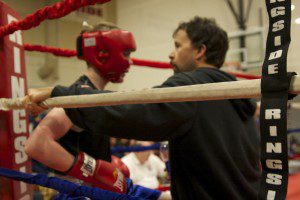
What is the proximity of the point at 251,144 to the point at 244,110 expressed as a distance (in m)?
0.12

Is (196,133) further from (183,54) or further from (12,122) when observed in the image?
(12,122)

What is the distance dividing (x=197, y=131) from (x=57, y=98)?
0.40m

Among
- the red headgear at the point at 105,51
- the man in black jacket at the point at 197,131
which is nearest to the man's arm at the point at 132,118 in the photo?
the man in black jacket at the point at 197,131

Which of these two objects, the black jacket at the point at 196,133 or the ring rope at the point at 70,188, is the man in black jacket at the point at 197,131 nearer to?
the black jacket at the point at 196,133

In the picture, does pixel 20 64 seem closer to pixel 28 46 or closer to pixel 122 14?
pixel 28 46

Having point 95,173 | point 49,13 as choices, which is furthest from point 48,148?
point 49,13

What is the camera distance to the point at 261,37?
453cm

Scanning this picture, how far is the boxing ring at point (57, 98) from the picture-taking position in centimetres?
51

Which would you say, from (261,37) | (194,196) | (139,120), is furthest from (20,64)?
(261,37)

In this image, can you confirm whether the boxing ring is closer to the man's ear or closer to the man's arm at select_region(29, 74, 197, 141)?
the man's arm at select_region(29, 74, 197, 141)

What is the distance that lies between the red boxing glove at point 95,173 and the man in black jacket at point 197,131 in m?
0.21

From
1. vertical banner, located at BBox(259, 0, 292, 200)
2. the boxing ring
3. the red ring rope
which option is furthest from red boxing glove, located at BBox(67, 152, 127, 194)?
vertical banner, located at BBox(259, 0, 292, 200)

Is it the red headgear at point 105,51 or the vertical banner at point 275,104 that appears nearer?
the vertical banner at point 275,104

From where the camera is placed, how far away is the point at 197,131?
3.03 feet
